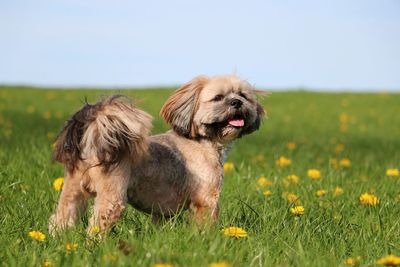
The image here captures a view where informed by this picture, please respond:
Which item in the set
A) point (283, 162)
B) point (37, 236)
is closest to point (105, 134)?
point (37, 236)

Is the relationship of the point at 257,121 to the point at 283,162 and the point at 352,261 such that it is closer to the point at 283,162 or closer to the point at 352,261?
the point at 352,261

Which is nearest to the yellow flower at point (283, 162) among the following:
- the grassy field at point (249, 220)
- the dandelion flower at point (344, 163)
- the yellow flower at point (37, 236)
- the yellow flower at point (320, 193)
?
the grassy field at point (249, 220)

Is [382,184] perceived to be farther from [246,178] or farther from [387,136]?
[387,136]

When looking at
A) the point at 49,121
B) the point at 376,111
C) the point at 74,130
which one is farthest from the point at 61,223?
the point at 376,111

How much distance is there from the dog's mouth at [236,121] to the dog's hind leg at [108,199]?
1.16m

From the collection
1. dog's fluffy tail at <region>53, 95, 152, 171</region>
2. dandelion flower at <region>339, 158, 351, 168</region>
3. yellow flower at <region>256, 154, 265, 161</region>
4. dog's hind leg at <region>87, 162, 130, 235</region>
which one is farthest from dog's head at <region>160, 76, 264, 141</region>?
yellow flower at <region>256, 154, 265, 161</region>

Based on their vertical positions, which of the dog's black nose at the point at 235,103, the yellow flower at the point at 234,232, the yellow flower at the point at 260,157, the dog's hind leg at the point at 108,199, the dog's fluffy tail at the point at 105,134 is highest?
the dog's black nose at the point at 235,103

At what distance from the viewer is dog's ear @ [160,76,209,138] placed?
537 centimetres

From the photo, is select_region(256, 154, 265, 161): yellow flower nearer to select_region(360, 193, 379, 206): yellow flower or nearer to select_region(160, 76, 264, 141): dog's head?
select_region(360, 193, 379, 206): yellow flower

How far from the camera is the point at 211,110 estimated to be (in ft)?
17.5

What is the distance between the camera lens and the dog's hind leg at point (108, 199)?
4.58 meters

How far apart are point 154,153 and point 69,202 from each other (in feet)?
2.48

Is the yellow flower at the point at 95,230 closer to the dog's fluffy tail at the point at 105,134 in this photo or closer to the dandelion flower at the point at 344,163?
the dog's fluffy tail at the point at 105,134

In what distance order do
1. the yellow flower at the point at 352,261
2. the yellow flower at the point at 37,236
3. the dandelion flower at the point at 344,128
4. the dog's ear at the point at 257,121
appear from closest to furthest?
1. the yellow flower at the point at 352,261
2. the yellow flower at the point at 37,236
3. the dog's ear at the point at 257,121
4. the dandelion flower at the point at 344,128
